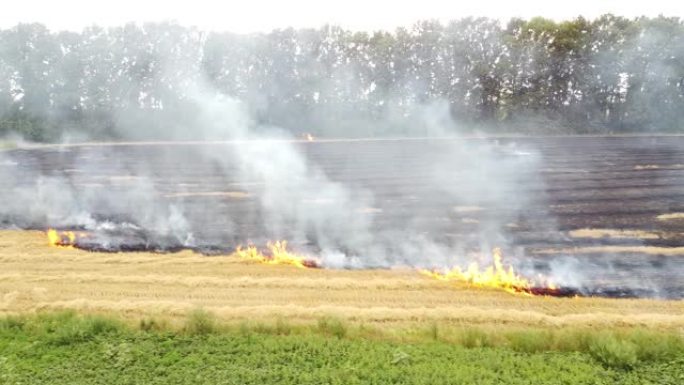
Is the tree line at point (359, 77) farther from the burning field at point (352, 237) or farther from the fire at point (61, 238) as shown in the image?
the fire at point (61, 238)

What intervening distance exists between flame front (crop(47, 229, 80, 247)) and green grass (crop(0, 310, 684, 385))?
3789 millimetres

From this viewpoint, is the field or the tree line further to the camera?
the tree line

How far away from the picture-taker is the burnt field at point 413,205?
405 inches

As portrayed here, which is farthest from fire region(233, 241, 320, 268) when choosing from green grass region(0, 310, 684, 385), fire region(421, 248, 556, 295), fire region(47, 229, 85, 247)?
fire region(47, 229, 85, 247)

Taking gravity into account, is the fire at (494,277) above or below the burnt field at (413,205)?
below

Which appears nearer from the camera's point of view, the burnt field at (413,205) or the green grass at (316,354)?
the green grass at (316,354)

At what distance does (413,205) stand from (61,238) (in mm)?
8632

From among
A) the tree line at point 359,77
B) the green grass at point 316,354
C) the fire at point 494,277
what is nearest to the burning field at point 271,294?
the fire at point 494,277

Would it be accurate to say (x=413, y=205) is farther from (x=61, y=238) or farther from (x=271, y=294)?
(x=61, y=238)

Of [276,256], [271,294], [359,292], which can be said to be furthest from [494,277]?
[276,256]

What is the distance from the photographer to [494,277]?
9.26m

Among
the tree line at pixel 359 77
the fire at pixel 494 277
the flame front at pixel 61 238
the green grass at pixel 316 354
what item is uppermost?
the tree line at pixel 359 77

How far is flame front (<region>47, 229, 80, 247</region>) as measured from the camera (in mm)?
10984

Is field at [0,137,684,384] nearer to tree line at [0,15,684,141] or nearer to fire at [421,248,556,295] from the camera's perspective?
fire at [421,248,556,295]
